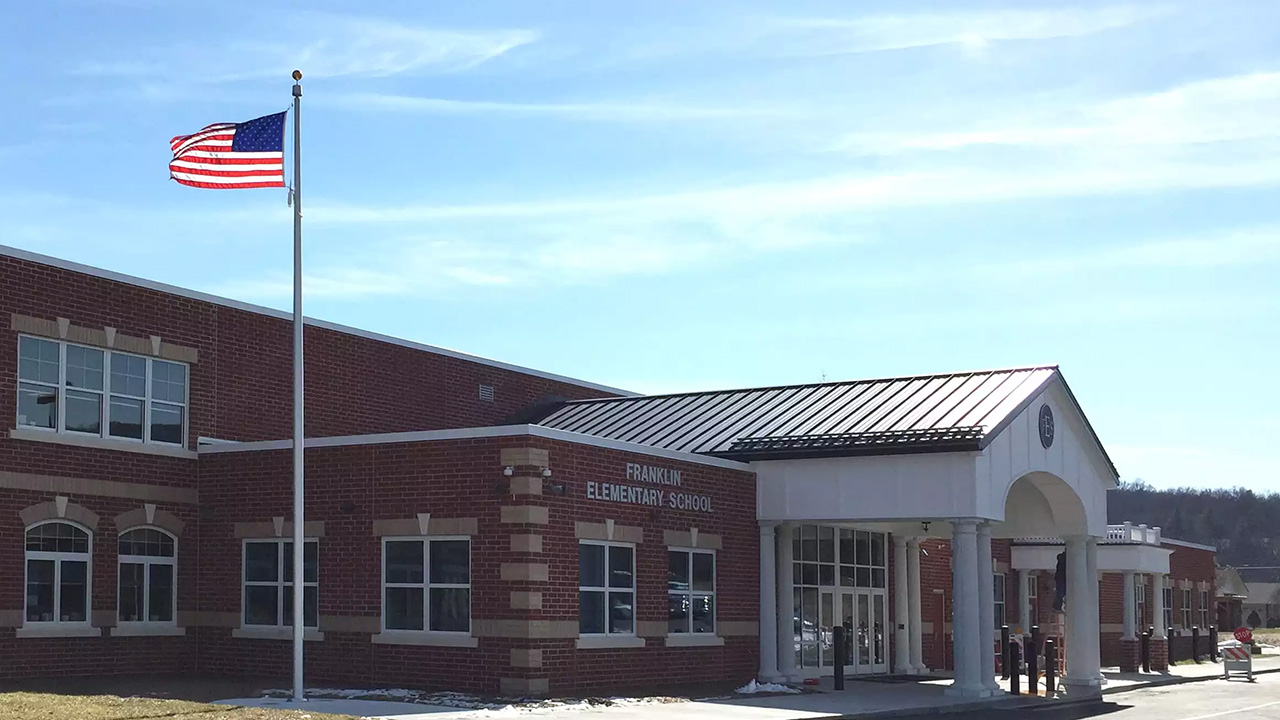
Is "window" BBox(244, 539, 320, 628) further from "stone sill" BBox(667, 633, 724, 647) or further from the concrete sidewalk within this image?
"stone sill" BBox(667, 633, 724, 647)

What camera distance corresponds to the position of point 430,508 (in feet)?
81.2

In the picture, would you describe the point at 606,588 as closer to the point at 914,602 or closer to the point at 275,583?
the point at 275,583

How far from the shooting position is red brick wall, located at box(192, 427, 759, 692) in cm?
2402

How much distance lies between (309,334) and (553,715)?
39.3ft

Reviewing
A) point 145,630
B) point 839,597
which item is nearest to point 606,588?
point 145,630

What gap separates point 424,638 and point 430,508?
6.82 ft

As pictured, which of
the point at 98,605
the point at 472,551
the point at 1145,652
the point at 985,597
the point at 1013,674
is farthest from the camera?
the point at 1145,652

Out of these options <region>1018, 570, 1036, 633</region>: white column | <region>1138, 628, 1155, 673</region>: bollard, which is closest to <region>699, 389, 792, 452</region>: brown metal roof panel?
<region>1138, 628, 1155, 673</region>: bollard

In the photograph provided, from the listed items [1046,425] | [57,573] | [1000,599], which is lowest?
[1000,599]

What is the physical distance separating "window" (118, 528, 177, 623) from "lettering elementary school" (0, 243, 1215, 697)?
0.05m

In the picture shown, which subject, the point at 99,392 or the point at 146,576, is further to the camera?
the point at 146,576

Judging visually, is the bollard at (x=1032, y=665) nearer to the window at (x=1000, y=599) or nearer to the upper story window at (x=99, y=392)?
the window at (x=1000, y=599)

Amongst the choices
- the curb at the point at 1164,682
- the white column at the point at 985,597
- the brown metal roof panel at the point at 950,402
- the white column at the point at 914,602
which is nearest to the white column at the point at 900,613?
the white column at the point at 914,602

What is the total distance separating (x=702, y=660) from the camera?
92.0ft
